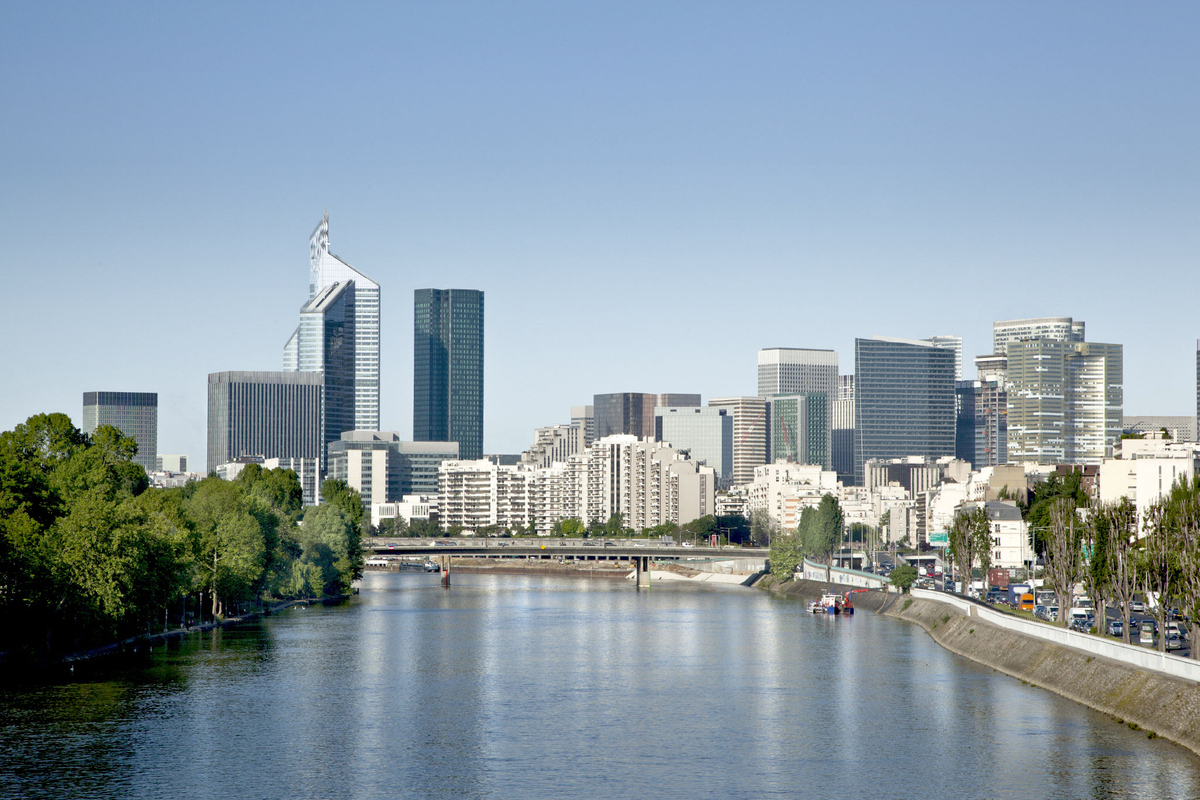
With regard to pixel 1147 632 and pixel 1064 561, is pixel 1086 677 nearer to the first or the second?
pixel 1147 632

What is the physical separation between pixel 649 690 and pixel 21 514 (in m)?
39.8

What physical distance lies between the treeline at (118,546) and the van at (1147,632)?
63.4m

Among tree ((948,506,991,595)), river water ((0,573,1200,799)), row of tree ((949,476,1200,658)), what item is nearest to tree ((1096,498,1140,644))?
row of tree ((949,476,1200,658))

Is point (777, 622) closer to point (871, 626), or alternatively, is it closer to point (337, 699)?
point (871, 626)

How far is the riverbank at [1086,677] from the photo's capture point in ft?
216

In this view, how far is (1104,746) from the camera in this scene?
6600 cm

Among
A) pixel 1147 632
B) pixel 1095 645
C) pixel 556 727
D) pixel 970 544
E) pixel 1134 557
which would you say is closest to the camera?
pixel 556 727

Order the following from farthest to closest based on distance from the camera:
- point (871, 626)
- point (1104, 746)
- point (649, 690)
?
point (871, 626) → point (649, 690) → point (1104, 746)

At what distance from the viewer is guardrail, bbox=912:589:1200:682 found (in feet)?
226

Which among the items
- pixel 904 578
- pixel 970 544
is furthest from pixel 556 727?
pixel 904 578

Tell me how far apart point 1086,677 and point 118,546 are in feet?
197

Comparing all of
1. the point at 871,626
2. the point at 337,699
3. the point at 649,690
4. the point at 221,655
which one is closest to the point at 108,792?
the point at 337,699

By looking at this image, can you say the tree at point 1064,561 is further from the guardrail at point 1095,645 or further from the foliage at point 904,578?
the foliage at point 904,578

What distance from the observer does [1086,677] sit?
80.6 m
